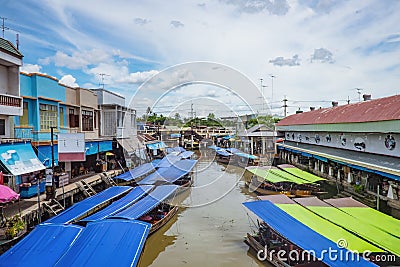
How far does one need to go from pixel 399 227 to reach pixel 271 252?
111 inches

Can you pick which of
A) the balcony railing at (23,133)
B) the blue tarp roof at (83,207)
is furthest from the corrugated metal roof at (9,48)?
the blue tarp roof at (83,207)

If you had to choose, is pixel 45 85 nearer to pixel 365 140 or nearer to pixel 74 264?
pixel 74 264

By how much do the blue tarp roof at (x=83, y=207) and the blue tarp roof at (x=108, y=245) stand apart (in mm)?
1373

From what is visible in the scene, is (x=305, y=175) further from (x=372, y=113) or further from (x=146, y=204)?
(x=146, y=204)

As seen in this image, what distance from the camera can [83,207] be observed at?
940 centimetres

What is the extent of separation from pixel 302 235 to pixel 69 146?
894 cm

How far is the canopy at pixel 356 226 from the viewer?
5953 mm

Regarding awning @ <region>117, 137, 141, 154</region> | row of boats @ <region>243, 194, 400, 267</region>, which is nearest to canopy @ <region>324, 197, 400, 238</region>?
row of boats @ <region>243, 194, 400, 267</region>

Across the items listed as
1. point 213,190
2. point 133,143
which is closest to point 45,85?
point 133,143

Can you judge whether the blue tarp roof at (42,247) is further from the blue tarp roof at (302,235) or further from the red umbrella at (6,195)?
the blue tarp roof at (302,235)

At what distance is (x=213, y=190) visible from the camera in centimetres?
1577

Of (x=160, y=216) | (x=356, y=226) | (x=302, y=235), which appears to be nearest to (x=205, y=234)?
(x=160, y=216)

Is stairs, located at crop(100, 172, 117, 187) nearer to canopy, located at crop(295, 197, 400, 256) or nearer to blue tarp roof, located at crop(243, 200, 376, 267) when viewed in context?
blue tarp roof, located at crop(243, 200, 376, 267)

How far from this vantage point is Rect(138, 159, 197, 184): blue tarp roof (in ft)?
45.5
